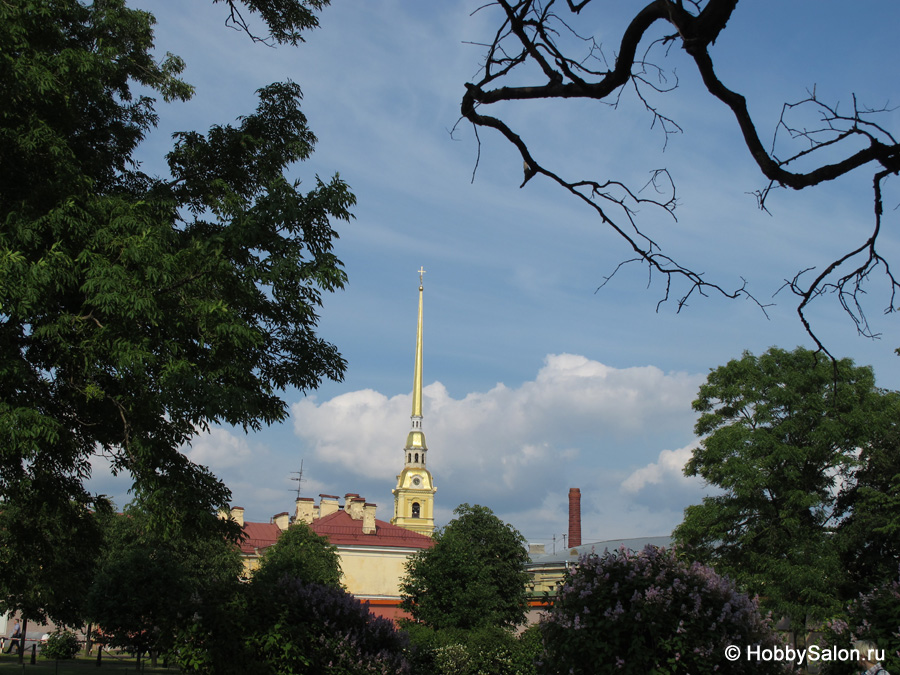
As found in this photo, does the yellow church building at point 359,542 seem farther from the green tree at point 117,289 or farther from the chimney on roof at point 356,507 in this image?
the green tree at point 117,289

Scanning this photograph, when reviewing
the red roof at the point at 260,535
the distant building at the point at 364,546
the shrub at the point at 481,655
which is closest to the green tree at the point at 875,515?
the shrub at the point at 481,655

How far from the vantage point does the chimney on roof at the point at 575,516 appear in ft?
259

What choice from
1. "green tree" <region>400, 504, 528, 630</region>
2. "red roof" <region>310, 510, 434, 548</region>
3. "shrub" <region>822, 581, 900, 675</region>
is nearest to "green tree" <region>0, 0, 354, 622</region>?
"shrub" <region>822, 581, 900, 675</region>

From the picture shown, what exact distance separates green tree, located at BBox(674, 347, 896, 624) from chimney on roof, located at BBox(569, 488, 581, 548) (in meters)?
52.2

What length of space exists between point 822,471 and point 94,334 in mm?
24861

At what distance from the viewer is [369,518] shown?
65.8 metres

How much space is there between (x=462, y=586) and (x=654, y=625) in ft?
93.9

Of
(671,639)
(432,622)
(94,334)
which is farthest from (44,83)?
(432,622)

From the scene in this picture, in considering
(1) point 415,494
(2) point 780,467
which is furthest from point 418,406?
(2) point 780,467

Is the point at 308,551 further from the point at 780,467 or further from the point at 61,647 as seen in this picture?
the point at 780,467

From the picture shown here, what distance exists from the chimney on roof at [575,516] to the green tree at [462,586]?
39.8 m

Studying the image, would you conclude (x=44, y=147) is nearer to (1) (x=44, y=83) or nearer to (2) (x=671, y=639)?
(1) (x=44, y=83)

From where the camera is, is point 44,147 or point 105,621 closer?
point 44,147

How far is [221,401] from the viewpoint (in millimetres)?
9391
